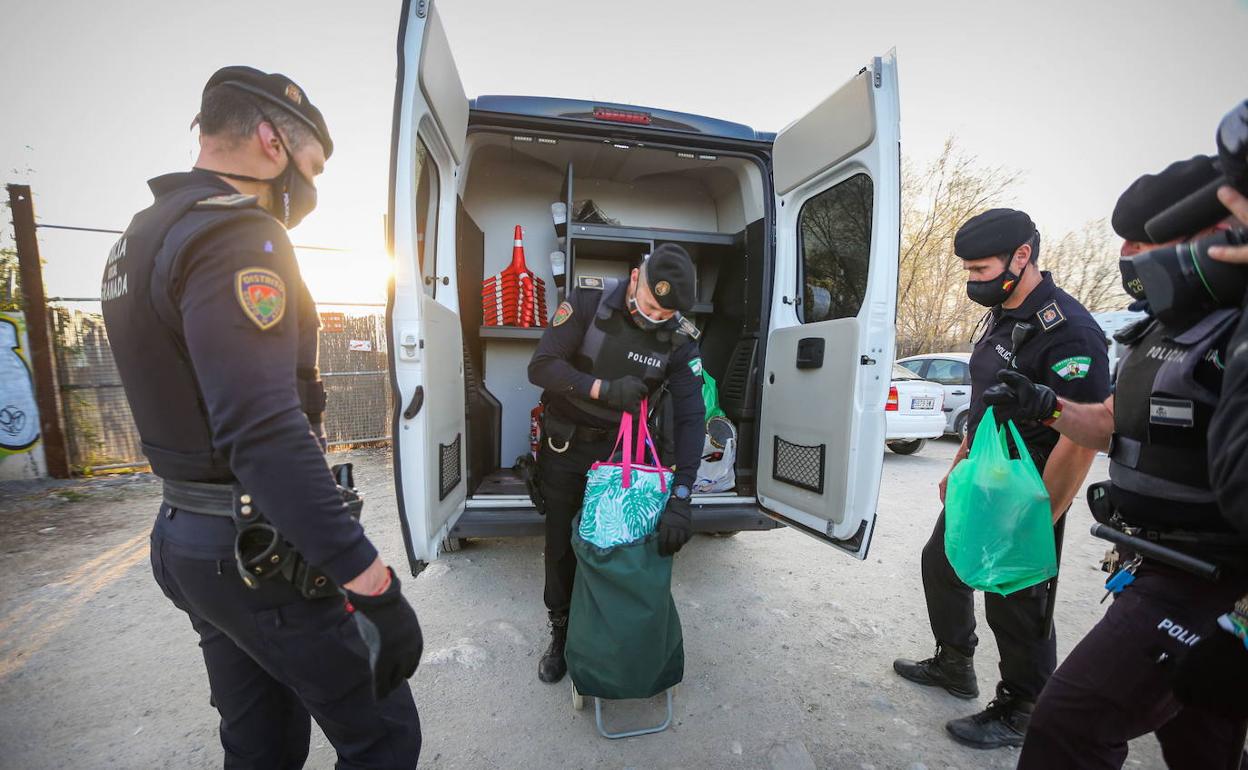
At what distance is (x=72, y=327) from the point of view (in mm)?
4910

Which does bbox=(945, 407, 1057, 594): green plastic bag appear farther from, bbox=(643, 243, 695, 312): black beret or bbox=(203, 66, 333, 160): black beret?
bbox=(203, 66, 333, 160): black beret

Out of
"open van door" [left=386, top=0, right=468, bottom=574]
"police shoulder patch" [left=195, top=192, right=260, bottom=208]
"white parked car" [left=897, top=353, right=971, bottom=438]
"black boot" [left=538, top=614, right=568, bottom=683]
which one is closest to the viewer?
"police shoulder patch" [left=195, top=192, right=260, bottom=208]

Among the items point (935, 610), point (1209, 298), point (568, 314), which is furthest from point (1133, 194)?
point (568, 314)

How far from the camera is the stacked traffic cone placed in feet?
12.2

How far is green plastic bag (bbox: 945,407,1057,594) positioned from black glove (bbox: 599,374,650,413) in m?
1.21

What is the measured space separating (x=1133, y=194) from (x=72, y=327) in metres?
7.77

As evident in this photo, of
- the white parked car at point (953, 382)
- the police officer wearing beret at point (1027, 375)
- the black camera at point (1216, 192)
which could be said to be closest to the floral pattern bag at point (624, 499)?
the police officer wearing beret at point (1027, 375)

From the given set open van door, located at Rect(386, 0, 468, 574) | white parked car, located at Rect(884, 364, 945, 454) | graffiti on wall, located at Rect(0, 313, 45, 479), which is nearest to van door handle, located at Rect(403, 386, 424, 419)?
open van door, located at Rect(386, 0, 468, 574)

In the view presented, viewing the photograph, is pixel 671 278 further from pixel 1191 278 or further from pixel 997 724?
pixel 997 724

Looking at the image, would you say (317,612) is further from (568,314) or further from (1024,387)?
(1024,387)

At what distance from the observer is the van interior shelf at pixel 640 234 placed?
11.5 feet

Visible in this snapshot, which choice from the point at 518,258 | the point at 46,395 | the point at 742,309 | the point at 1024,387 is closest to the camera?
the point at 1024,387

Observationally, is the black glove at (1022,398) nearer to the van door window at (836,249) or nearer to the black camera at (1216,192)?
the black camera at (1216,192)

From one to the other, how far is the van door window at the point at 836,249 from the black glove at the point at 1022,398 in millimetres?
937
